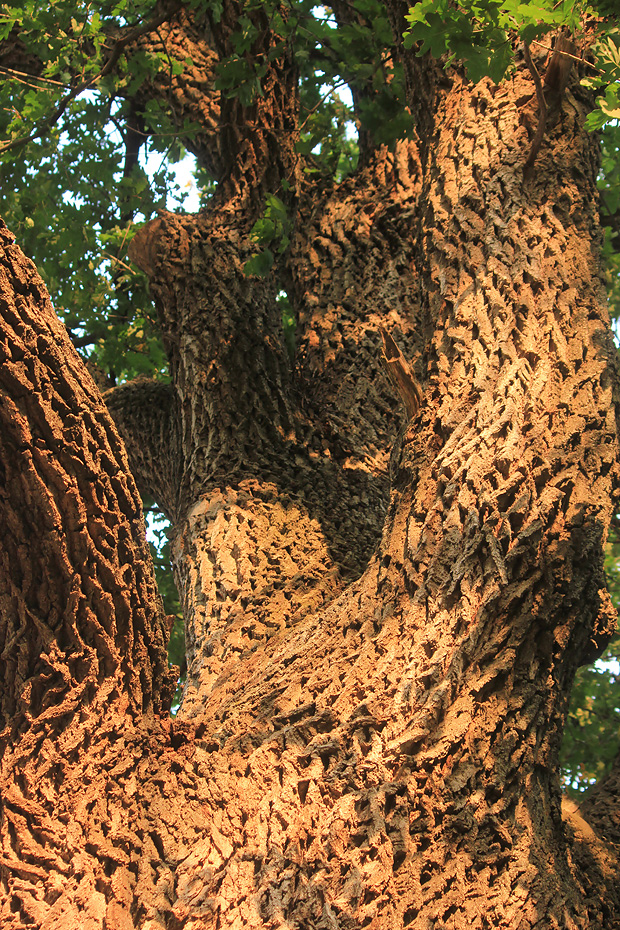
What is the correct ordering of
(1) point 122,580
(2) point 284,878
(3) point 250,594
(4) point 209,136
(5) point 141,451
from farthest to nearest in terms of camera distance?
(4) point 209,136 → (5) point 141,451 → (3) point 250,594 → (1) point 122,580 → (2) point 284,878

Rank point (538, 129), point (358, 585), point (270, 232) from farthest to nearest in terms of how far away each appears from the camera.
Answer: point (270, 232) < point (538, 129) < point (358, 585)

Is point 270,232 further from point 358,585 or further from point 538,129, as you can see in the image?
point 358,585

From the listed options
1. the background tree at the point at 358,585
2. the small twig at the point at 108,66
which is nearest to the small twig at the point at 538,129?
the background tree at the point at 358,585

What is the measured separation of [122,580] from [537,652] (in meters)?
1.05

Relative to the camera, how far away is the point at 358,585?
7.34 ft

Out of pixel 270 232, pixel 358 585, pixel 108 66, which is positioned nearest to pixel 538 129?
pixel 270 232

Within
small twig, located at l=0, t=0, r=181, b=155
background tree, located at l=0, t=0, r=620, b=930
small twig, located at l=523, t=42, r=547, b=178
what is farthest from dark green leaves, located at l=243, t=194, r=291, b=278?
small twig, located at l=523, t=42, r=547, b=178

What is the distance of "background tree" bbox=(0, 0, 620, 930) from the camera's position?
164 centimetres

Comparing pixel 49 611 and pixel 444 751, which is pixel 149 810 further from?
pixel 444 751

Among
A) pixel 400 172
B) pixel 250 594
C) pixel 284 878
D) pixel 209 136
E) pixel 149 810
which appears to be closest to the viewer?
pixel 284 878

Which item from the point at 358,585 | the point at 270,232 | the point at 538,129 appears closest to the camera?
the point at 358,585

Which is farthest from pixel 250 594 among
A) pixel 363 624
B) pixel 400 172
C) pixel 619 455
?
pixel 400 172

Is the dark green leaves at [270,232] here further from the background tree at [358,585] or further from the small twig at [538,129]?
the small twig at [538,129]

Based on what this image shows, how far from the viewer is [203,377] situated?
3.38m
